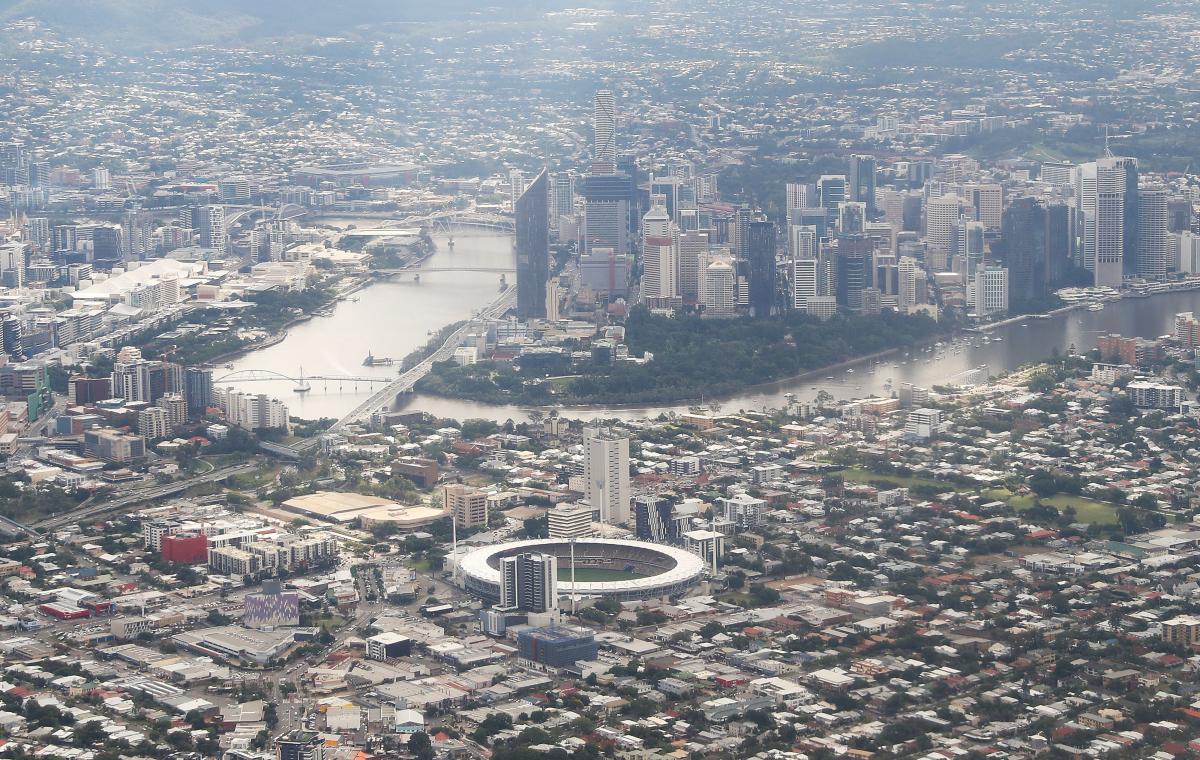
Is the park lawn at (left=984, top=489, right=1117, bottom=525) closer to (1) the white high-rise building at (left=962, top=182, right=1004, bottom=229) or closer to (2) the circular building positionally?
(2) the circular building

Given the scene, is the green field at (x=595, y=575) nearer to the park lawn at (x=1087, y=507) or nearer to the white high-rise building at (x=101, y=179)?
the park lawn at (x=1087, y=507)

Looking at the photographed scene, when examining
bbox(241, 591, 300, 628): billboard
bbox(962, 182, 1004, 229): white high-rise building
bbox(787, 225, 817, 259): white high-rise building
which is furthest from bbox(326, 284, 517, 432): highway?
bbox(962, 182, 1004, 229): white high-rise building

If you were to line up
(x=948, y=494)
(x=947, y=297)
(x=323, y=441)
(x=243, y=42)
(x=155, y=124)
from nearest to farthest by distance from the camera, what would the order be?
(x=948, y=494), (x=323, y=441), (x=947, y=297), (x=155, y=124), (x=243, y=42)

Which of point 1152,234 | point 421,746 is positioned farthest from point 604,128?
point 421,746

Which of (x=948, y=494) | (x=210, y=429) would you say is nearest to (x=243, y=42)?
(x=210, y=429)

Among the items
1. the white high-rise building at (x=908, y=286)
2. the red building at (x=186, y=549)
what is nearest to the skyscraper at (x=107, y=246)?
the white high-rise building at (x=908, y=286)

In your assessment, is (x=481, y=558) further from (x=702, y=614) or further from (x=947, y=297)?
(x=947, y=297)
